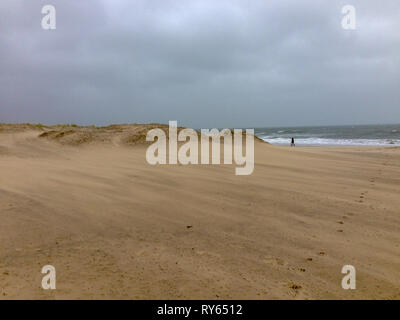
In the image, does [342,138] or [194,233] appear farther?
[342,138]

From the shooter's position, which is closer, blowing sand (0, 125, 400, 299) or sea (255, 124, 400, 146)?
blowing sand (0, 125, 400, 299)

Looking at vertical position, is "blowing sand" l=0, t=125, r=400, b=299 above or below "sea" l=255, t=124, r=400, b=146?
below

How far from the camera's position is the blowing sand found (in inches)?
85.4

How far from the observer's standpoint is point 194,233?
122 inches

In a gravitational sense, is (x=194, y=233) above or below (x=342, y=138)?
below

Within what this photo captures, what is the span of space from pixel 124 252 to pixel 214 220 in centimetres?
120

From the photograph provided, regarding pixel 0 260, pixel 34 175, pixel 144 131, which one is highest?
pixel 144 131

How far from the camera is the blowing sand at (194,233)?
217 centimetres

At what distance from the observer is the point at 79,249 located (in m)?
2.68
